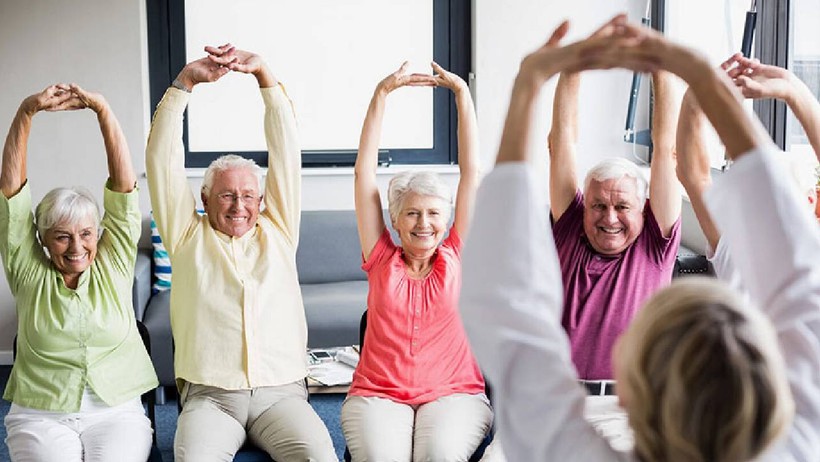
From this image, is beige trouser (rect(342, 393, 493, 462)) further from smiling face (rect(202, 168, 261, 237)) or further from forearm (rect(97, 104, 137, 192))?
forearm (rect(97, 104, 137, 192))

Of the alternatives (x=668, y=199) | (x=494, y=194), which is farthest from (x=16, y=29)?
(x=494, y=194)

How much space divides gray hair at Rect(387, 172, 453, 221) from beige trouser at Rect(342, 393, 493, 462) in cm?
58

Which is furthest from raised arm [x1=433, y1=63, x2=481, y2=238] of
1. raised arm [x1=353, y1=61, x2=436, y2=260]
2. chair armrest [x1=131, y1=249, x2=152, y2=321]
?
chair armrest [x1=131, y1=249, x2=152, y2=321]

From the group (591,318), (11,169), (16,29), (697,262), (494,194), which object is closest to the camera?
(494,194)

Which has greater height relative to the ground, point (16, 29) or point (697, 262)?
point (16, 29)

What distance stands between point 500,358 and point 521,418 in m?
0.07

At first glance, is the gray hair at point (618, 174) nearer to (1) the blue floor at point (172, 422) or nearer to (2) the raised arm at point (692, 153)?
(2) the raised arm at point (692, 153)

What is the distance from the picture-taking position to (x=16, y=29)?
5512mm

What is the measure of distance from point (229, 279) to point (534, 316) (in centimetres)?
206

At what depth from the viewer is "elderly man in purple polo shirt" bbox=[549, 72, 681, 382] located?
2.79m

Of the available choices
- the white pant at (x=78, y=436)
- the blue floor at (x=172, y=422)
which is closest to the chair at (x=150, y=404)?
the white pant at (x=78, y=436)

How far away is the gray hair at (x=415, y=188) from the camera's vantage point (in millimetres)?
3207

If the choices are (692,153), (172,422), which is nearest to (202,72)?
(692,153)

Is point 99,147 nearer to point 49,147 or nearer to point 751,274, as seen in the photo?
point 49,147
